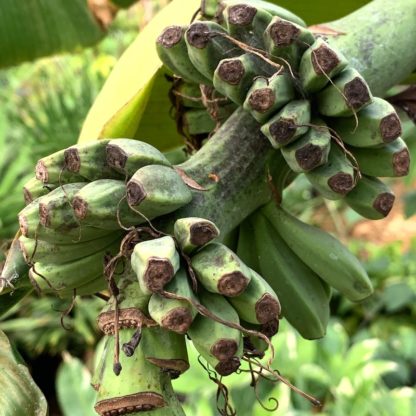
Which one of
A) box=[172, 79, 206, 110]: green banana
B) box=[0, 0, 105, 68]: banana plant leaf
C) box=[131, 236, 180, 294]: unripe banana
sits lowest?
box=[0, 0, 105, 68]: banana plant leaf

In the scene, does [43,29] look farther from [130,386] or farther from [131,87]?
[130,386]

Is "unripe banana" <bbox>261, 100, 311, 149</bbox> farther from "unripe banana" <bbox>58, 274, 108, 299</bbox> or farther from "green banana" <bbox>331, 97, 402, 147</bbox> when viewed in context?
"unripe banana" <bbox>58, 274, 108, 299</bbox>

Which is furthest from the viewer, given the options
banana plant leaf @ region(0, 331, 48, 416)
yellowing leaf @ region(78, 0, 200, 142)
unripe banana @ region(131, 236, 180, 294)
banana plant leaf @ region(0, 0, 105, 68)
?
banana plant leaf @ region(0, 0, 105, 68)

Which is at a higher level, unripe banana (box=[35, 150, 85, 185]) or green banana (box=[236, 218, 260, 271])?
unripe banana (box=[35, 150, 85, 185])

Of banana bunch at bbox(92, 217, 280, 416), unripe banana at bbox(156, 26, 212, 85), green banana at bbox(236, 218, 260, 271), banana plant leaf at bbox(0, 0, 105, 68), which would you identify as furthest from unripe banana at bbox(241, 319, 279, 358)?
banana plant leaf at bbox(0, 0, 105, 68)

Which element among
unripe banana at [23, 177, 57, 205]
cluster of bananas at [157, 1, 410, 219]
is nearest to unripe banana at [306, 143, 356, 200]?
cluster of bananas at [157, 1, 410, 219]

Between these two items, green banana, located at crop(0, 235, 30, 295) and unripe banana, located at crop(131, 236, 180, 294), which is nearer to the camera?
unripe banana, located at crop(131, 236, 180, 294)

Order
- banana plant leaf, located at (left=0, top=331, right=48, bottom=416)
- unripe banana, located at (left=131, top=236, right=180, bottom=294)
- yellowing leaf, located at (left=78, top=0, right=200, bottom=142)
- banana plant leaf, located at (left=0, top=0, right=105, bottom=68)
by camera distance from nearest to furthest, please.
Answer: unripe banana, located at (left=131, top=236, right=180, bottom=294), banana plant leaf, located at (left=0, top=331, right=48, bottom=416), yellowing leaf, located at (left=78, top=0, right=200, bottom=142), banana plant leaf, located at (left=0, top=0, right=105, bottom=68)
